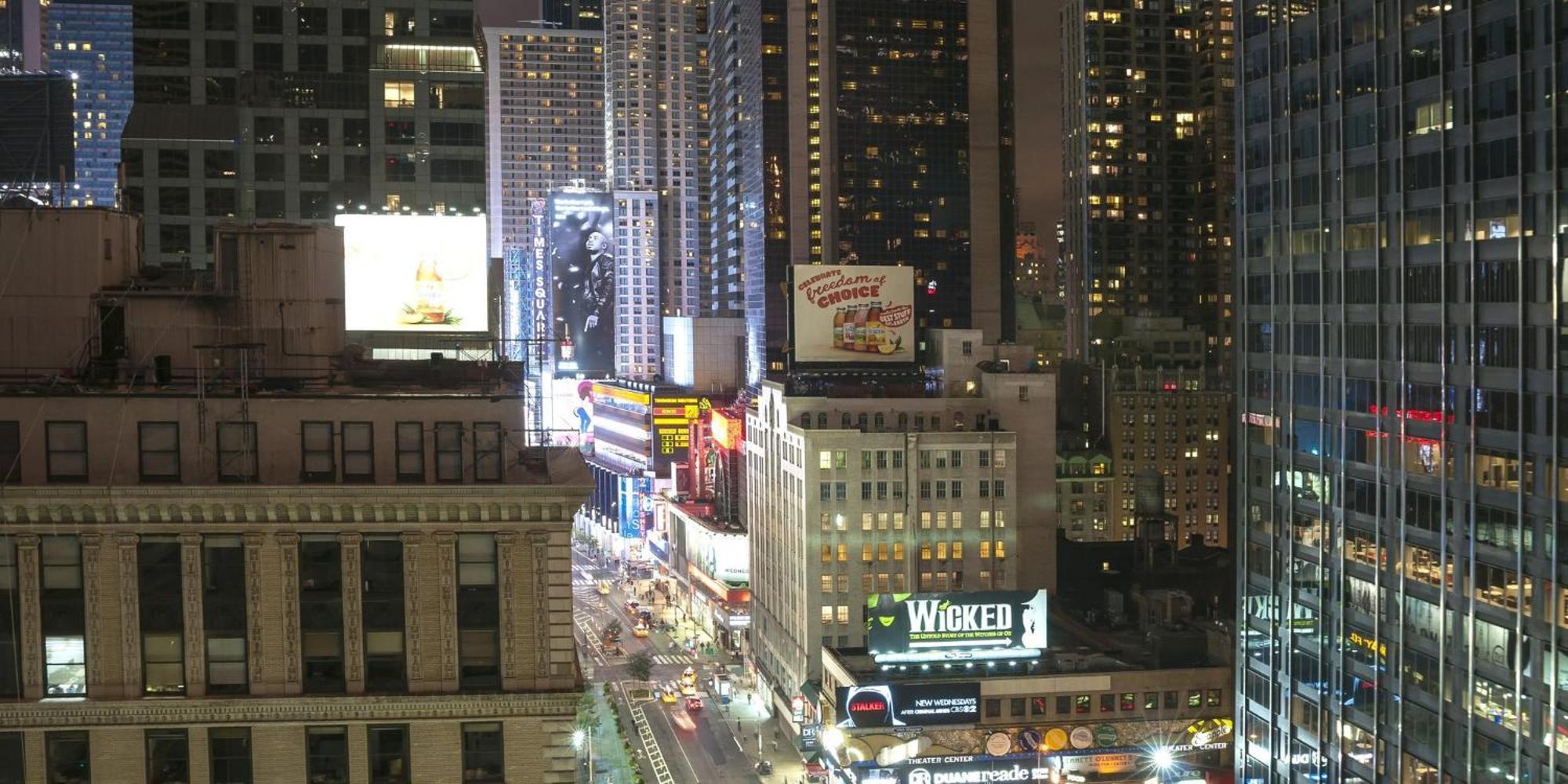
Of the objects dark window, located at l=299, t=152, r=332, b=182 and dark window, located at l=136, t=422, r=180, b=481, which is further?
dark window, located at l=299, t=152, r=332, b=182

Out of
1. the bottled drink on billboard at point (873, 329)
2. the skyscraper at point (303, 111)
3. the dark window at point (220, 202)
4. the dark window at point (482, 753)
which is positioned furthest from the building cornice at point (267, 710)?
the bottled drink on billboard at point (873, 329)

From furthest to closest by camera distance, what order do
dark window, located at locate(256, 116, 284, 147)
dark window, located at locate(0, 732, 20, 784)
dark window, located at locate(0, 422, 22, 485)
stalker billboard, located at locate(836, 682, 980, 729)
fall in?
stalker billboard, located at locate(836, 682, 980, 729) < dark window, located at locate(256, 116, 284, 147) < dark window, located at locate(0, 422, 22, 485) < dark window, located at locate(0, 732, 20, 784)

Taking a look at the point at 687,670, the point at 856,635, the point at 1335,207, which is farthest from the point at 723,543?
the point at 1335,207

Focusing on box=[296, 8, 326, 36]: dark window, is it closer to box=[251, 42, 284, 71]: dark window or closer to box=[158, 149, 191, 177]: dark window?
box=[251, 42, 284, 71]: dark window

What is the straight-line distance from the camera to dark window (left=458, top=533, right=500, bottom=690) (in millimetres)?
43062

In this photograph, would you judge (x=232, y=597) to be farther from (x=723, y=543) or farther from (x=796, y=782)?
(x=723, y=543)

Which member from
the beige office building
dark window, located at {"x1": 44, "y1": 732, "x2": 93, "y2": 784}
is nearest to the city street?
the beige office building

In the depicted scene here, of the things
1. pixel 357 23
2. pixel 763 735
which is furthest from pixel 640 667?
pixel 357 23

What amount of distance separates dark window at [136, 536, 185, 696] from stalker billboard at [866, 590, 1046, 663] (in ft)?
229

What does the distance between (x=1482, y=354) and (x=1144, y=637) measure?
189 ft

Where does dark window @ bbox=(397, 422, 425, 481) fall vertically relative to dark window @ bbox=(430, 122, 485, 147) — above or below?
below

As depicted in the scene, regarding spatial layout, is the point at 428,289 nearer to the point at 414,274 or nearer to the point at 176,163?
the point at 414,274

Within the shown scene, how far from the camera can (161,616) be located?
4253 centimetres

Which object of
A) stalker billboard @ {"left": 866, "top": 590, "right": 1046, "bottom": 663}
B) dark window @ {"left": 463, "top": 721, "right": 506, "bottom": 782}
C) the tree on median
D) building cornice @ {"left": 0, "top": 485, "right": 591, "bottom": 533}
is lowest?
the tree on median
